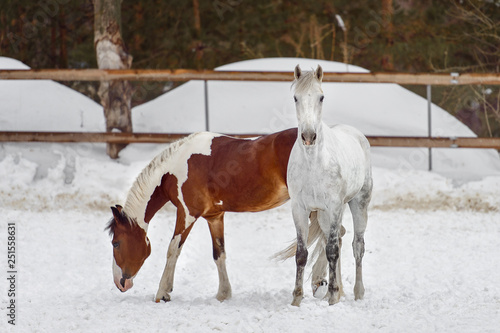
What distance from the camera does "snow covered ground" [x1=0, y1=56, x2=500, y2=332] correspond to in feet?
13.8

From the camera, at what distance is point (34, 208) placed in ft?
25.4

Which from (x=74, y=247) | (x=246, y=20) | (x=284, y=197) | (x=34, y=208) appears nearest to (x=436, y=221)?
(x=284, y=197)

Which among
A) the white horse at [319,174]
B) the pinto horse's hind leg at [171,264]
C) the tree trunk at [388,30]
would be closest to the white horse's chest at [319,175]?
the white horse at [319,174]

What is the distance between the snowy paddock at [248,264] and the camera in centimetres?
420

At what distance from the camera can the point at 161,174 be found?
4.74 metres

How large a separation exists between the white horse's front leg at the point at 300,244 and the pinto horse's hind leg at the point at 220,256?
58 centimetres

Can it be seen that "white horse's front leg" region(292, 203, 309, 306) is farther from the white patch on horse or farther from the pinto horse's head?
the pinto horse's head

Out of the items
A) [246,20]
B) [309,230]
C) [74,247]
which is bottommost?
[74,247]

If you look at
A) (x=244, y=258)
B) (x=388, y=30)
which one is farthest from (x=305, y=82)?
(x=388, y=30)

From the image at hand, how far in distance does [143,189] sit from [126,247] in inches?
15.9

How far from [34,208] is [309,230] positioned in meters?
4.16

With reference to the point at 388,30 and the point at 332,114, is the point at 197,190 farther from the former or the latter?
the point at 388,30

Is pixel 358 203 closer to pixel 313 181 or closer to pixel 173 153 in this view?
pixel 313 181

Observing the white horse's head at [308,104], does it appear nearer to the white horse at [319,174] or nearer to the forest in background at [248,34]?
the white horse at [319,174]
